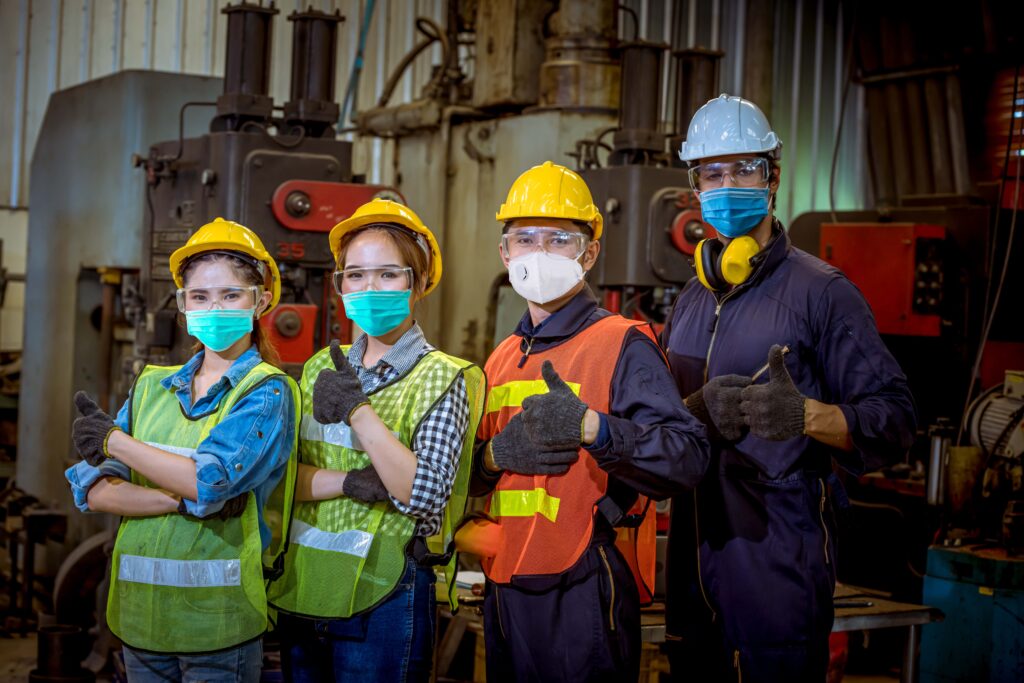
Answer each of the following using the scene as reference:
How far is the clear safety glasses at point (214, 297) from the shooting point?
7.94ft

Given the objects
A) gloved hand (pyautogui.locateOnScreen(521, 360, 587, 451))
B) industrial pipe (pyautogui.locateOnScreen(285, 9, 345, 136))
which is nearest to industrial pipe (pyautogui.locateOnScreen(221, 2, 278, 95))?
industrial pipe (pyautogui.locateOnScreen(285, 9, 345, 136))

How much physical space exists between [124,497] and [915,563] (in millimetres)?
3786

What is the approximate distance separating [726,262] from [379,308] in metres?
0.66

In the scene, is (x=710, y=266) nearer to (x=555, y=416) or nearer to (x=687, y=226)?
(x=555, y=416)

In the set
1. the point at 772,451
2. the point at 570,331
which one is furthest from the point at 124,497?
the point at 772,451

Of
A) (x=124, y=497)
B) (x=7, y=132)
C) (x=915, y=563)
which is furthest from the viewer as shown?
(x=7, y=132)

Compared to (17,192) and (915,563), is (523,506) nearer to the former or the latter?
(915,563)

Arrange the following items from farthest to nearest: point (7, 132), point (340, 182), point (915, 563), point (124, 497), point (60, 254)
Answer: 1. point (7, 132)
2. point (60, 254)
3. point (915, 563)
4. point (340, 182)
5. point (124, 497)

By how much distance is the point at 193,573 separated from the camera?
229 centimetres

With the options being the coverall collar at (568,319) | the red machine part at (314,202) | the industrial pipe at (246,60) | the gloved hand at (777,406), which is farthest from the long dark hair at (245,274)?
the industrial pipe at (246,60)

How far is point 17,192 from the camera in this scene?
6.71 metres

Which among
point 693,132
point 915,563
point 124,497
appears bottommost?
point 915,563

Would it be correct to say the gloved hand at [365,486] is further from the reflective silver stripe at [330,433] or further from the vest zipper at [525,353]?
the vest zipper at [525,353]

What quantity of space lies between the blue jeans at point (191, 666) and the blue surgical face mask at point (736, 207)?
1.19 m
